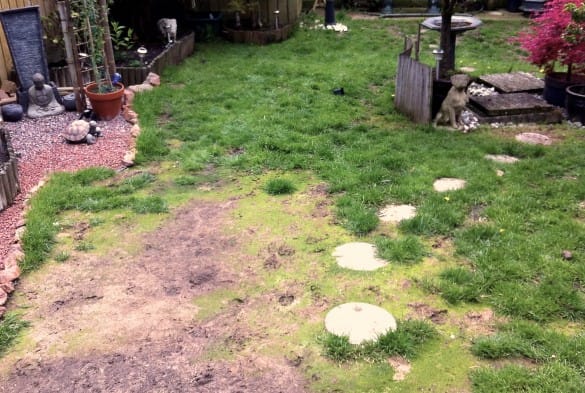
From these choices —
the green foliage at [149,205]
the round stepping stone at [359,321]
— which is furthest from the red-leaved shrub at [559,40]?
the green foliage at [149,205]

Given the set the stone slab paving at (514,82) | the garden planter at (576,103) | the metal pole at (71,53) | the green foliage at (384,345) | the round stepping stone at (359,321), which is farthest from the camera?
the stone slab paving at (514,82)

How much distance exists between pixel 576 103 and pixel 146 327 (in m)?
6.11

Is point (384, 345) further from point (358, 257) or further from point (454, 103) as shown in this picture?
point (454, 103)

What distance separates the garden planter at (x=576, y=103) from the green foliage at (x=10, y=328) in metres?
6.69

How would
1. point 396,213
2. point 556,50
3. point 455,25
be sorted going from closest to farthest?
point 396,213, point 556,50, point 455,25

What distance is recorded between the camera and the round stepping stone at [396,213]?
4.95 metres

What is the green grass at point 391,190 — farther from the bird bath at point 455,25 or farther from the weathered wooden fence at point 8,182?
the bird bath at point 455,25

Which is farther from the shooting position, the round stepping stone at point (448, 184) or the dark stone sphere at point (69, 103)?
the dark stone sphere at point (69, 103)

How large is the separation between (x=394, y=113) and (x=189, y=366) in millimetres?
5189

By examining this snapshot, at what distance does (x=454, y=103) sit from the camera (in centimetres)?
682

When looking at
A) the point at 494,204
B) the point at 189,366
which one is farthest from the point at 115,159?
the point at 494,204

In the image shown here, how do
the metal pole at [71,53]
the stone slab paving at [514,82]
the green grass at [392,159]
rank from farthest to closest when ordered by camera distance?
the stone slab paving at [514,82]
the metal pole at [71,53]
the green grass at [392,159]

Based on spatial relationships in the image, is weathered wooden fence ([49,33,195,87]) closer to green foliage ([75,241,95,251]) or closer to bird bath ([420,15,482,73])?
green foliage ([75,241,95,251])

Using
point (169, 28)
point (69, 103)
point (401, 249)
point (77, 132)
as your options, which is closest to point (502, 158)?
point (401, 249)
